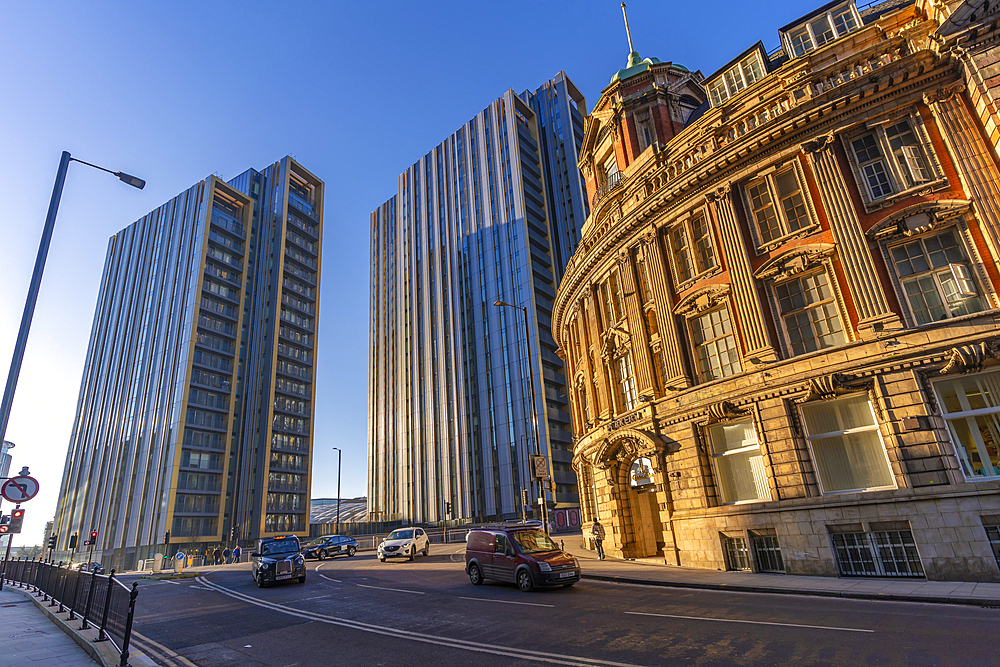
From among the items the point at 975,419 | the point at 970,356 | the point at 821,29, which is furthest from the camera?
the point at 821,29

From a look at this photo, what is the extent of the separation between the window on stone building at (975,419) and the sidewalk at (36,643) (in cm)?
2123

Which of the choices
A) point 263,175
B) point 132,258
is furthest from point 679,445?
point 132,258

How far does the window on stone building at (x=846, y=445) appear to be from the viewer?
1609 cm

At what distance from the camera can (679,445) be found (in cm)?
2059

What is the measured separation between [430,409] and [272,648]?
237ft

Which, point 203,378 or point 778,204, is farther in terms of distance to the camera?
point 203,378

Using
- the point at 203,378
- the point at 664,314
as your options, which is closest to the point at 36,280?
the point at 664,314

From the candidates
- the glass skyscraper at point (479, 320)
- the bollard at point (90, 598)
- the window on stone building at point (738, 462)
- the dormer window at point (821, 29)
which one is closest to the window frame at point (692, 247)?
the window on stone building at point (738, 462)

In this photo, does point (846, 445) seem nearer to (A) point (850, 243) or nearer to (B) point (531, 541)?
(A) point (850, 243)

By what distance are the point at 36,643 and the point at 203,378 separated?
70.6 meters

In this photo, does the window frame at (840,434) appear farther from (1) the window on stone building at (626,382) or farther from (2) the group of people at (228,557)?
(2) the group of people at (228,557)

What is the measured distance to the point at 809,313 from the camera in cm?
1833

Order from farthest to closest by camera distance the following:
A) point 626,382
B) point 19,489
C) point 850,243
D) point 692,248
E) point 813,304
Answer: point 626,382 → point 692,248 → point 813,304 → point 850,243 → point 19,489

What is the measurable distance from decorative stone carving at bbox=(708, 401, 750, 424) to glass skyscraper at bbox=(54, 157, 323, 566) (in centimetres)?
6153
